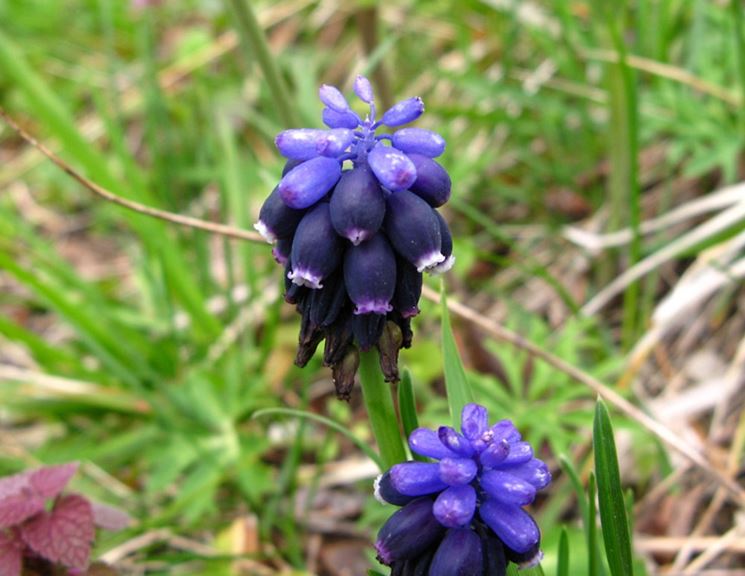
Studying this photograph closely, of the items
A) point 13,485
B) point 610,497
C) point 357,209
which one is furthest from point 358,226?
point 13,485

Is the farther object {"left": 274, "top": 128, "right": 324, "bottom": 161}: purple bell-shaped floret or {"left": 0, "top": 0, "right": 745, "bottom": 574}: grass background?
{"left": 0, "top": 0, "right": 745, "bottom": 574}: grass background

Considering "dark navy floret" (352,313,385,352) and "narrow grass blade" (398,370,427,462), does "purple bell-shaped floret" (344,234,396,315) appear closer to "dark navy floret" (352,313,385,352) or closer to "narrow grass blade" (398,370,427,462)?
"dark navy floret" (352,313,385,352)

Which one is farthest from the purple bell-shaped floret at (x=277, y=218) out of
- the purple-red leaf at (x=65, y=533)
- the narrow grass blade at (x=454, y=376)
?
the purple-red leaf at (x=65, y=533)

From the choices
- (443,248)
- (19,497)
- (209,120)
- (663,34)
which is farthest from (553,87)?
(19,497)

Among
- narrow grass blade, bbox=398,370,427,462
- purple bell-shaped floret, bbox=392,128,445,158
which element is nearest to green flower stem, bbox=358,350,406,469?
narrow grass blade, bbox=398,370,427,462

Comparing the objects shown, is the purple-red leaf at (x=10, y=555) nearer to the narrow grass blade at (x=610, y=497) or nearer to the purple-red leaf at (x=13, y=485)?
the purple-red leaf at (x=13, y=485)
